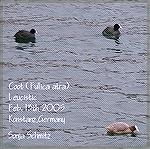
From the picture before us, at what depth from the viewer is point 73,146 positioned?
30.6 feet

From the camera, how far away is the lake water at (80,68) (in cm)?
960

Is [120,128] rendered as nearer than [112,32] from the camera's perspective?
Yes

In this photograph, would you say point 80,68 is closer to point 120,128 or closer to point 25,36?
point 120,128

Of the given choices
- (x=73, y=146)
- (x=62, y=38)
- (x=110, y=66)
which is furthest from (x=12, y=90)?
(x=62, y=38)

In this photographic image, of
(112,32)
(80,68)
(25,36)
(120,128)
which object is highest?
(112,32)

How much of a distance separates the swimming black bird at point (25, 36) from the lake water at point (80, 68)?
106mm

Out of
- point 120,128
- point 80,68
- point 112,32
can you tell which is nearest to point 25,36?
point 112,32

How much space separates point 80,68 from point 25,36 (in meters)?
2.83

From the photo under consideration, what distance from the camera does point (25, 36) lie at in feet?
44.4

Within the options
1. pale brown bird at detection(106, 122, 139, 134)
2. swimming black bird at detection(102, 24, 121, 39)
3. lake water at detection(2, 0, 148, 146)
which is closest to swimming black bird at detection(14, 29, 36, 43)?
lake water at detection(2, 0, 148, 146)

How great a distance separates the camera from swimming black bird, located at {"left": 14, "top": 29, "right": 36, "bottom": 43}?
13203 mm

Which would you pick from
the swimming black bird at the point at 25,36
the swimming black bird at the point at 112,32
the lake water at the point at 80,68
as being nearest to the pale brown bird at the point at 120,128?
the lake water at the point at 80,68

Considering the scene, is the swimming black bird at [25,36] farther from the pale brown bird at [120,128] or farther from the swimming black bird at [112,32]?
the pale brown bird at [120,128]

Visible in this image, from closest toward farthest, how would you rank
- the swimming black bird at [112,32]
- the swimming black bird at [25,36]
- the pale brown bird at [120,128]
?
the pale brown bird at [120,128] → the swimming black bird at [25,36] → the swimming black bird at [112,32]
